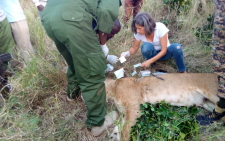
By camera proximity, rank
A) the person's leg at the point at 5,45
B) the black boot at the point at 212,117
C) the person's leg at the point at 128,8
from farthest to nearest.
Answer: the person's leg at the point at 128,8 → the person's leg at the point at 5,45 → the black boot at the point at 212,117

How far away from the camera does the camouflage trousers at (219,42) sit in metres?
1.69

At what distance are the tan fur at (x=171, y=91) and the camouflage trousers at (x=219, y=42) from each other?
57 centimetres

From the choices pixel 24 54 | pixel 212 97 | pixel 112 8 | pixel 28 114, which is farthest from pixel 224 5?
pixel 24 54

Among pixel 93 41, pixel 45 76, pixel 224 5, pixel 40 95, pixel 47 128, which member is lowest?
pixel 47 128

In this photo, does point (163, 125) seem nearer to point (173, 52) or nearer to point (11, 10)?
point (173, 52)

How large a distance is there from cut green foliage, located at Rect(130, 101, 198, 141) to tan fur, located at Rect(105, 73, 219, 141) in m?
0.15

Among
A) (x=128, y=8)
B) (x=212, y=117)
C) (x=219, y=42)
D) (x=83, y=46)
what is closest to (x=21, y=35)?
(x=83, y=46)

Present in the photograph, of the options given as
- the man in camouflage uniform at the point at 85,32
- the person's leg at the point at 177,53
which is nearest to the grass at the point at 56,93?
the person's leg at the point at 177,53

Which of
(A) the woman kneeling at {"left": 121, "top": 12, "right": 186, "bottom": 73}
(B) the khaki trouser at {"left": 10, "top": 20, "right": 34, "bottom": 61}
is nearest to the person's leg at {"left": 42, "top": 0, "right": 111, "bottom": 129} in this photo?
(A) the woman kneeling at {"left": 121, "top": 12, "right": 186, "bottom": 73}

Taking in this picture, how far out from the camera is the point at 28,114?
2.32 m

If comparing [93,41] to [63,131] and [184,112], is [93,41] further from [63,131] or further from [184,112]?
[184,112]

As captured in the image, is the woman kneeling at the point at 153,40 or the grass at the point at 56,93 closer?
the grass at the point at 56,93

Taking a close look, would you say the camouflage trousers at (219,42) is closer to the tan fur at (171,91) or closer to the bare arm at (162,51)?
the tan fur at (171,91)

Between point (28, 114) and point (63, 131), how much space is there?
58 cm
